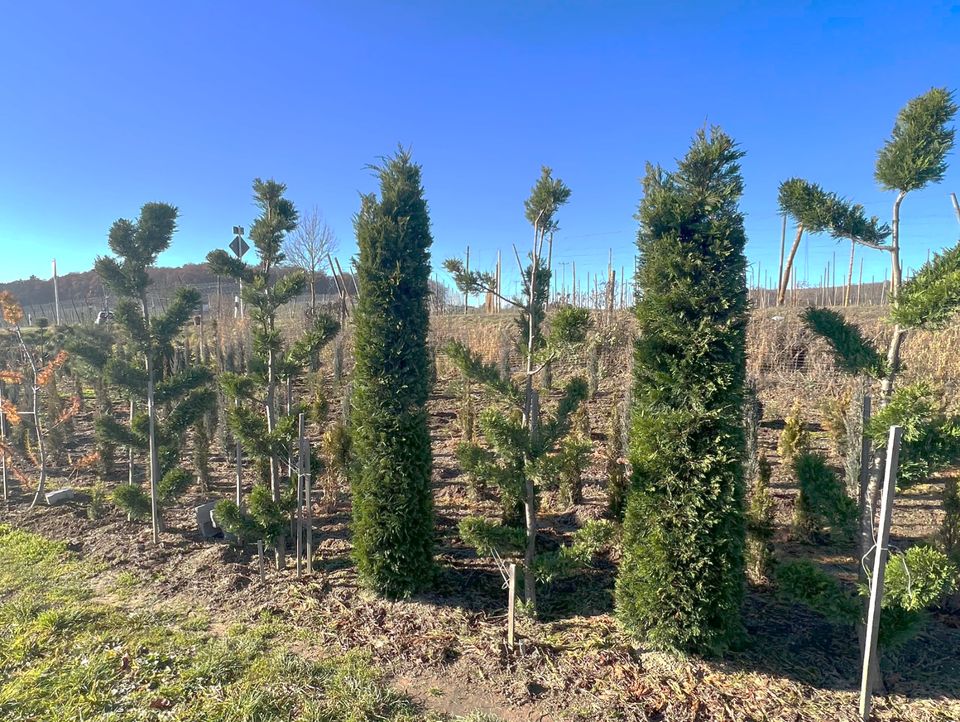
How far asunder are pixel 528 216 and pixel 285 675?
4.30 meters

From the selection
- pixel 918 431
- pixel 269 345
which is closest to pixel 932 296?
pixel 918 431

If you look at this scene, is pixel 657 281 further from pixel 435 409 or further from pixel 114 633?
pixel 435 409

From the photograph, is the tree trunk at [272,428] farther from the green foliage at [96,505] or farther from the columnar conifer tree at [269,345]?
the green foliage at [96,505]

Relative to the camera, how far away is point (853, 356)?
3.39 m

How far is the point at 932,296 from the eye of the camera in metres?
2.90

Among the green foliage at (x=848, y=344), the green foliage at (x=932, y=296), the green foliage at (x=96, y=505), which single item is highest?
the green foliage at (x=932, y=296)

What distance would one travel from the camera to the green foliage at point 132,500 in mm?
5707

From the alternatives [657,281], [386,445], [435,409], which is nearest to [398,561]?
[386,445]

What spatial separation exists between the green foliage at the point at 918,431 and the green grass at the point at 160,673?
379 centimetres

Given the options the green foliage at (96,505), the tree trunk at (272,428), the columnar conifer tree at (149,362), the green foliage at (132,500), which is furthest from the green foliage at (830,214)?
the green foliage at (96,505)

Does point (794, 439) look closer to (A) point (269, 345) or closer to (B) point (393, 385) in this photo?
(B) point (393, 385)

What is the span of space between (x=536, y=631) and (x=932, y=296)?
3896 mm

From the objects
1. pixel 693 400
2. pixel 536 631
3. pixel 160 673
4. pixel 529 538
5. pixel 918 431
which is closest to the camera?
pixel 918 431

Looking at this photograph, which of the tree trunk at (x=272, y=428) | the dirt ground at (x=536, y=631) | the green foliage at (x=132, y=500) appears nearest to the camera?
the dirt ground at (x=536, y=631)
